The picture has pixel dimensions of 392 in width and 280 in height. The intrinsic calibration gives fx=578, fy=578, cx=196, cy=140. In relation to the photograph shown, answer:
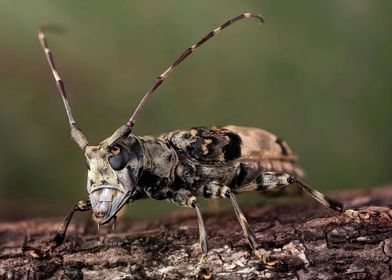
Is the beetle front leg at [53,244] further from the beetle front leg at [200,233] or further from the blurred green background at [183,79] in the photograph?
the blurred green background at [183,79]

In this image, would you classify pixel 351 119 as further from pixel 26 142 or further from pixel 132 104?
pixel 26 142

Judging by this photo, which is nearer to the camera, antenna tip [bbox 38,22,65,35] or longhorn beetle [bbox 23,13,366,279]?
longhorn beetle [bbox 23,13,366,279]

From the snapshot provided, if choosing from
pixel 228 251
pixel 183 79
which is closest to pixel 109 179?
pixel 228 251

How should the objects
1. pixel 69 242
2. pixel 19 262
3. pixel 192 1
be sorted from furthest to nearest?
1. pixel 192 1
2. pixel 69 242
3. pixel 19 262

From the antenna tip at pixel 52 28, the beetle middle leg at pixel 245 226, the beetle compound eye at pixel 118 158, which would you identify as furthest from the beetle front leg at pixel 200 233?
the antenna tip at pixel 52 28

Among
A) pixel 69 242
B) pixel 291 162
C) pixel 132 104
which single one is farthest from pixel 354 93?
pixel 69 242

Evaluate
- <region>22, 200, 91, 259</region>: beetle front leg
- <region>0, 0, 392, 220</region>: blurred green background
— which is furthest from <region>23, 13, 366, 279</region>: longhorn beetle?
<region>0, 0, 392, 220</region>: blurred green background

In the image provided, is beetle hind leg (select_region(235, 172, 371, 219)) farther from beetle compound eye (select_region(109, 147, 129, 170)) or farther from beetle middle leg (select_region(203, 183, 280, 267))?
beetle compound eye (select_region(109, 147, 129, 170))

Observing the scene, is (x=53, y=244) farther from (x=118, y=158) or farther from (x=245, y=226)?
(x=245, y=226)
